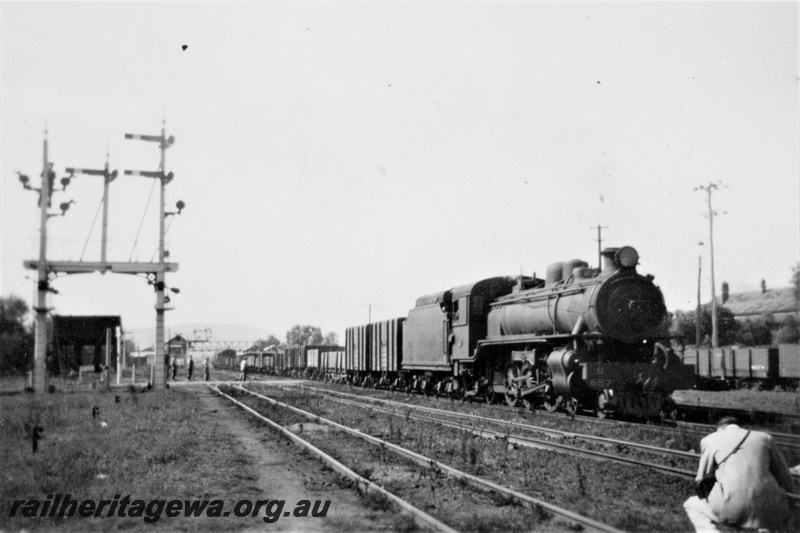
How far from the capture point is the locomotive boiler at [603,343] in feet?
44.6

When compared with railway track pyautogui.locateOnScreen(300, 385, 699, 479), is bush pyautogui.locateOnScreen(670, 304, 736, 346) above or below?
above

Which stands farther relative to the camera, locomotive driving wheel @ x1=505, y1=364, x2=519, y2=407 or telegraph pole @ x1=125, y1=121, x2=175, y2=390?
telegraph pole @ x1=125, y1=121, x2=175, y2=390

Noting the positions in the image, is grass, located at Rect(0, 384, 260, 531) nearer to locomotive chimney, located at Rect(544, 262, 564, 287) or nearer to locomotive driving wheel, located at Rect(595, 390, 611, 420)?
locomotive driving wheel, located at Rect(595, 390, 611, 420)

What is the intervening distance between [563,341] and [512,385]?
2.89 m

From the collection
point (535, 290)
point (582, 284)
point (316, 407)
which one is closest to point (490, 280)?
point (535, 290)

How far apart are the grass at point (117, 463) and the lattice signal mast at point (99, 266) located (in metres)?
6.73

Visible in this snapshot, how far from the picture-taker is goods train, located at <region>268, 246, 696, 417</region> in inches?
539

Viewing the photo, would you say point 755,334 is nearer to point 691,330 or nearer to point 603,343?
point 691,330

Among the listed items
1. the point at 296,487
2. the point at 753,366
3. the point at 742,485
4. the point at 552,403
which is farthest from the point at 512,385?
the point at 753,366

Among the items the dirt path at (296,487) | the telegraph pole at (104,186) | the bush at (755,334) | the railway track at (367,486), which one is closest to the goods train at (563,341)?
the railway track at (367,486)

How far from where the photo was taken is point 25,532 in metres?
5.80

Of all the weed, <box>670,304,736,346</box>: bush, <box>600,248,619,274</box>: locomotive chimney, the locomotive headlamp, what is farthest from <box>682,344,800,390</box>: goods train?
the weed

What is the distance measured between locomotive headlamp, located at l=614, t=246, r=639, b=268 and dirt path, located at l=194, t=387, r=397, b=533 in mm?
7766

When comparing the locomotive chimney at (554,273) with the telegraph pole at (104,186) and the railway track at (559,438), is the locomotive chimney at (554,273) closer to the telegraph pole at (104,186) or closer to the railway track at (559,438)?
the railway track at (559,438)
